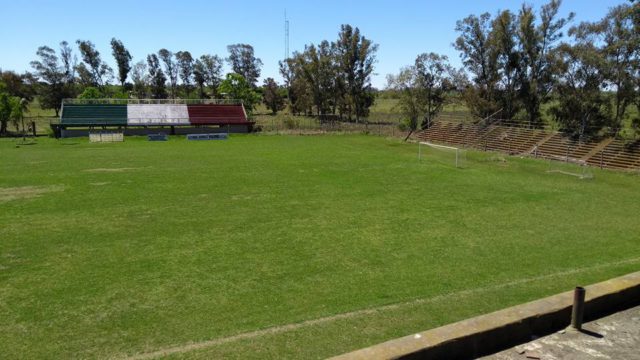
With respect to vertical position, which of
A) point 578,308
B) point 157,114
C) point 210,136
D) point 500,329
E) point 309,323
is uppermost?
point 157,114

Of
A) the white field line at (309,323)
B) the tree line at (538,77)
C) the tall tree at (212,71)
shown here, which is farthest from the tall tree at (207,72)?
the white field line at (309,323)

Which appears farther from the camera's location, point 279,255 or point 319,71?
point 319,71

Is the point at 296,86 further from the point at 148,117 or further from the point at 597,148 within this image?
the point at 597,148

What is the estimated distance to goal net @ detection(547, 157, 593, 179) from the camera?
21906 millimetres

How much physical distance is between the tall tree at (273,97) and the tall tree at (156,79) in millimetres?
19570

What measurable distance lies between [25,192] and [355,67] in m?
50.8

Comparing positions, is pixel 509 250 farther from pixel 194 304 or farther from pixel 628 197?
pixel 628 197

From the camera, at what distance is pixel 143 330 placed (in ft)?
21.3

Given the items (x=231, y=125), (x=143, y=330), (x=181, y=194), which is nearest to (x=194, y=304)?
(x=143, y=330)

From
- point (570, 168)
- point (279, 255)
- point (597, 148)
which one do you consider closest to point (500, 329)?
point (279, 255)

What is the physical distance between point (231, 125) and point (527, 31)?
102ft

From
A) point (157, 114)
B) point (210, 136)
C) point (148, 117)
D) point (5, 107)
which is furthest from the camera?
point (157, 114)

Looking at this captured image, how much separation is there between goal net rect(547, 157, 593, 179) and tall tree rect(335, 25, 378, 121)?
3818 cm

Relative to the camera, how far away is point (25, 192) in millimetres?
16891
